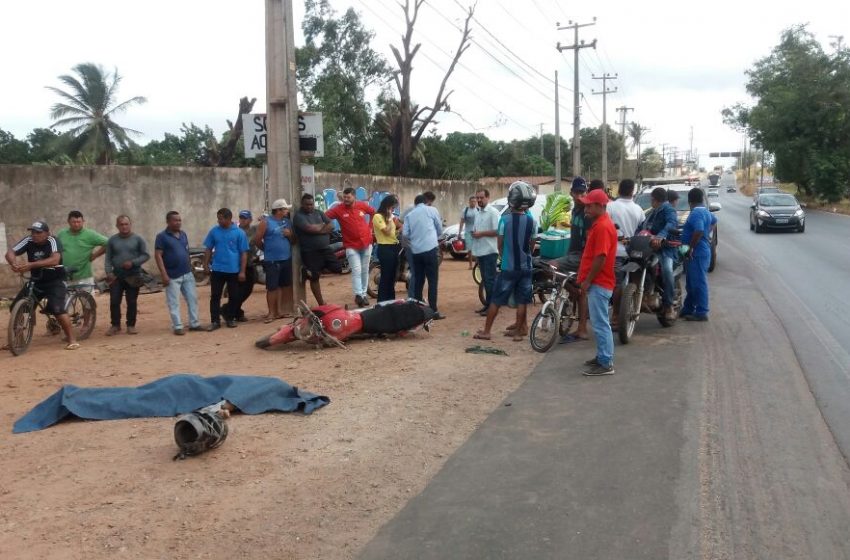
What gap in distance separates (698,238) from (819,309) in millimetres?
2459

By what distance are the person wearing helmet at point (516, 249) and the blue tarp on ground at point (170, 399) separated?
10.7ft

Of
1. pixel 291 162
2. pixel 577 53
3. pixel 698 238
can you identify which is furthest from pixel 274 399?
pixel 577 53

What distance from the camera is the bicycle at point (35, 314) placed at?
9070 millimetres

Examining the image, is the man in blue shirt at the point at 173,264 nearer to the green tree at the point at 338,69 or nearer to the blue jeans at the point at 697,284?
the blue jeans at the point at 697,284

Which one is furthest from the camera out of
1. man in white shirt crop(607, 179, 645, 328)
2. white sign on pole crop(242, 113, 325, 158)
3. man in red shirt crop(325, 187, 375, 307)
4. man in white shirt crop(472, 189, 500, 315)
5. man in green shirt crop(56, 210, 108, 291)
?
man in red shirt crop(325, 187, 375, 307)

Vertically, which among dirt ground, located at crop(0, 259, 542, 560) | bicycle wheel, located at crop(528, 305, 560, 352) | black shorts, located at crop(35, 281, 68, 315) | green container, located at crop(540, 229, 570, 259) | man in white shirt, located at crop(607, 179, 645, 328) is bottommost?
dirt ground, located at crop(0, 259, 542, 560)

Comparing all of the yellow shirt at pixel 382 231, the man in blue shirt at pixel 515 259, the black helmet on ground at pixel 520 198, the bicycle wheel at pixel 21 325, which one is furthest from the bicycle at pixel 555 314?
the bicycle wheel at pixel 21 325

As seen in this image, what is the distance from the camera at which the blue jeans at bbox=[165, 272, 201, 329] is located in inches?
407

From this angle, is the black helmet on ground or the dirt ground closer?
the dirt ground

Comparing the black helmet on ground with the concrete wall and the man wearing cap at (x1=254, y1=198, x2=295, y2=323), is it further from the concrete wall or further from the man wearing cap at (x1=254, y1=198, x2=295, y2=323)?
the concrete wall

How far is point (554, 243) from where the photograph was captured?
422 inches

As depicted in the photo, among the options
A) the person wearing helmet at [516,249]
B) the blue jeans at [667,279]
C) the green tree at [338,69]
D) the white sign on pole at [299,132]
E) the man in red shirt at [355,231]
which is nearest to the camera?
the person wearing helmet at [516,249]

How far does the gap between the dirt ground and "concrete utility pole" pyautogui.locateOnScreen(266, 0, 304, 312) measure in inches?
122

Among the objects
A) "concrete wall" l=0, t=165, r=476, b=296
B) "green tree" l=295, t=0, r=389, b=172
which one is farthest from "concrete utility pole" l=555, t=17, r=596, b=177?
"concrete wall" l=0, t=165, r=476, b=296
